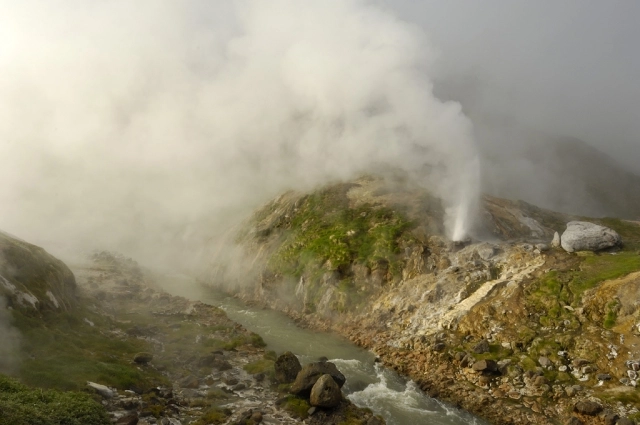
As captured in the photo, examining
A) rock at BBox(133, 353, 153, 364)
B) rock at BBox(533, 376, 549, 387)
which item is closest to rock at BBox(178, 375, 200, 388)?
rock at BBox(133, 353, 153, 364)

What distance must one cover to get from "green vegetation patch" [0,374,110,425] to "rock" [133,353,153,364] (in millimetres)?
8457

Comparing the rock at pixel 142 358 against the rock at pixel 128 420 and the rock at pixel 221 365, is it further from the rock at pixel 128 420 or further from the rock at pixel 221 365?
the rock at pixel 128 420

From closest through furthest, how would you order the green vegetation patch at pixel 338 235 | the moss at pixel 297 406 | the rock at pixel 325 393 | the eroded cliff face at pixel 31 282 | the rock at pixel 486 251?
1. the moss at pixel 297 406
2. the rock at pixel 325 393
3. the eroded cliff face at pixel 31 282
4. the rock at pixel 486 251
5. the green vegetation patch at pixel 338 235

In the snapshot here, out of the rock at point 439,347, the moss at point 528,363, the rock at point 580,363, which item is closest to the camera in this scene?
the rock at point 580,363

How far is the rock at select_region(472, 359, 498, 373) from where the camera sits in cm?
3184

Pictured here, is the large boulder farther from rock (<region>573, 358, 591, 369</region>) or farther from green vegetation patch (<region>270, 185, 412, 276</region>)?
green vegetation patch (<region>270, 185, 412, 276</region>)

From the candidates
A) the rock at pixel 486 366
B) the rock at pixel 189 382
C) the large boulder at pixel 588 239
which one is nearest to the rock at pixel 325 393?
the rock at pixel 189 382

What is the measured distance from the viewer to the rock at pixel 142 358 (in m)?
32.2

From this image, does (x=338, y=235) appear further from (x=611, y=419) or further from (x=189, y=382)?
(x=611, y=419)

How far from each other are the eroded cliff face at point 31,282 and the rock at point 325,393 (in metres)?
23.2

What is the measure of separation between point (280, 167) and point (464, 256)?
168ft

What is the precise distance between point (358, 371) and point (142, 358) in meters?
17.4

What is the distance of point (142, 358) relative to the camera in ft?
106

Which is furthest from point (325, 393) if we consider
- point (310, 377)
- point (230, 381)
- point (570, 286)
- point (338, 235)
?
point (338, 235)
